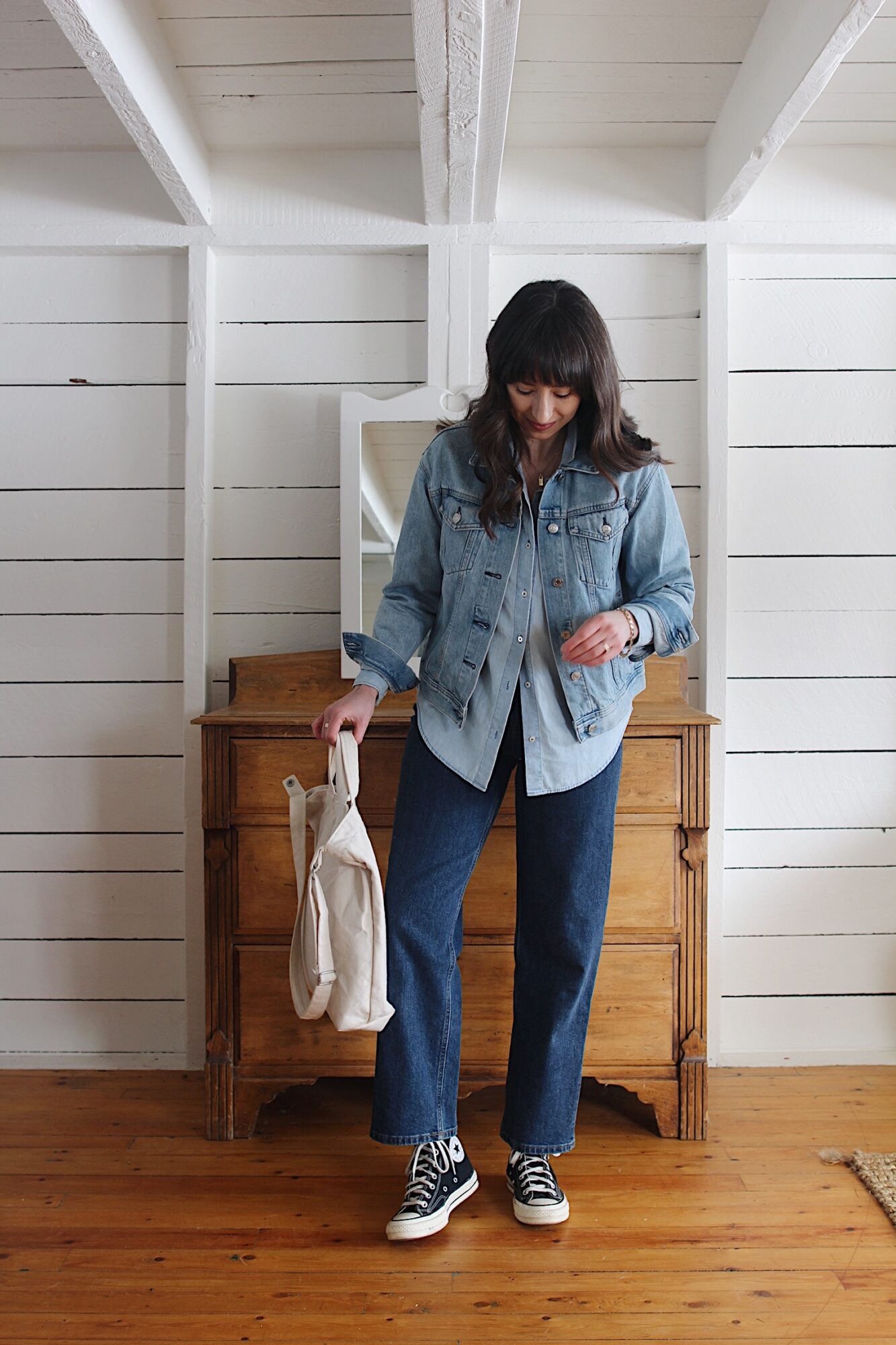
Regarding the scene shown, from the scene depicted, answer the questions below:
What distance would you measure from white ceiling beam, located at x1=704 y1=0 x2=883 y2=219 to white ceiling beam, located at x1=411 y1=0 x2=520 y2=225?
47cm

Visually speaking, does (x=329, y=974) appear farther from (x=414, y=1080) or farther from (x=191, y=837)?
(x=191, y=837)

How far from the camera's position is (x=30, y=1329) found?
1.35 metres

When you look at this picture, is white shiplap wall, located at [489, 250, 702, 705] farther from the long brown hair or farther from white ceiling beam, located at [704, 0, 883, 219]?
the long brown hair

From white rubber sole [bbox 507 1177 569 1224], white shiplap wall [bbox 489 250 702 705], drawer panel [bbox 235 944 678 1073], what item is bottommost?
white rubber sole [bbox 507 1177 569 1224]

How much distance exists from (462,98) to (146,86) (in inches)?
22.9

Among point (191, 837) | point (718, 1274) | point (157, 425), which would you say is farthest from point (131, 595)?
point (718, 1274)

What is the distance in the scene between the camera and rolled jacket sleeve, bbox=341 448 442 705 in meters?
1.64

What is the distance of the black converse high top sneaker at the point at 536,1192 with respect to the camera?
5.16 feet

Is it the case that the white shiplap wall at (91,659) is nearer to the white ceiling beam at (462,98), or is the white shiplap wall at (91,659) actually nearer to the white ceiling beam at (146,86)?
the white ceiling beam at (146,86)

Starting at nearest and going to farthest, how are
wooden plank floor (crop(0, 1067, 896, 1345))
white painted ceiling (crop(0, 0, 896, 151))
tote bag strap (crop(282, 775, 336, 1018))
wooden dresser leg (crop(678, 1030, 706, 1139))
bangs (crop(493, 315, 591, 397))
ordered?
1. wooden plank floor (crop(0, 1067, 896, 1345))
2. bangs (crop(493, 315, 591, 397))
3. tote bag strap (crop(282, 775, 336, 1018))
4. white painted ceiling (crop(0, 0, 896, 151))
5. wooden dresser leg (crop(678, 1030, 706, 1139))

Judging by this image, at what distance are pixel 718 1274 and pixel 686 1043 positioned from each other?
1.46ft

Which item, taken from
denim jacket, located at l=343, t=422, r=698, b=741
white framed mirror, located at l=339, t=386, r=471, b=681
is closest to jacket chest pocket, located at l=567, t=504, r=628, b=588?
denim jacket, located at l=343, t=422, r=698, b=741

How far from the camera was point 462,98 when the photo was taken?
1663 mm

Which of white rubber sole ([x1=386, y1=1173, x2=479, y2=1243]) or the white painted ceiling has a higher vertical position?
the white painted ceiling
